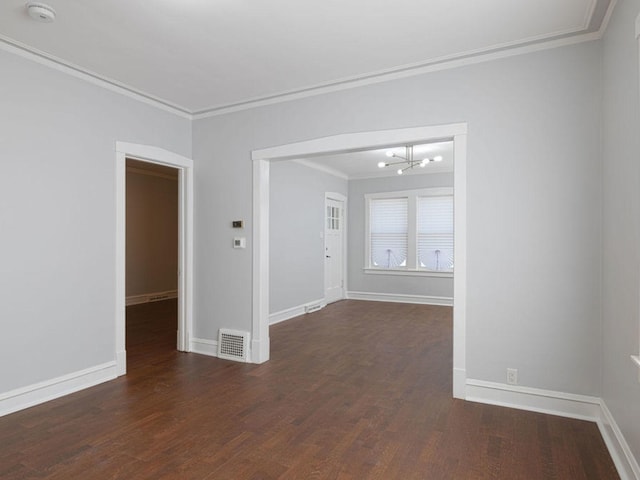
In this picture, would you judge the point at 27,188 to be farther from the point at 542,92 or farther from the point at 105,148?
the point at 542,92

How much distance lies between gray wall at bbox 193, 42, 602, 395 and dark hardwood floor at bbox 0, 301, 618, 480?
0.52m

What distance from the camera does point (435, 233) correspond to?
26.9ft

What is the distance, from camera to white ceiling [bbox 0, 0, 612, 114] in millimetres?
2602

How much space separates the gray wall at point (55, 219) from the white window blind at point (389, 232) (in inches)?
226

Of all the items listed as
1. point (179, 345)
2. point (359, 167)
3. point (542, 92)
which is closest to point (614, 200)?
point (542, 92)

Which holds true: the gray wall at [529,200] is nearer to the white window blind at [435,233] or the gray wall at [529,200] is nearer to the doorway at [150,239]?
the white window blind at [435,233]

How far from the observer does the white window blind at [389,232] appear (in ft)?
28.1

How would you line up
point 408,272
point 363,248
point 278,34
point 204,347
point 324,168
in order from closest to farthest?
1. point 278,34
2. point 204,347
3. point 324,168
4. point 408,272
5. point 363,248

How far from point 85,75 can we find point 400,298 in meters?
6.76

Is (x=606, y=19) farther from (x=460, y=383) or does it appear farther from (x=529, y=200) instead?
(x=460, y=383)

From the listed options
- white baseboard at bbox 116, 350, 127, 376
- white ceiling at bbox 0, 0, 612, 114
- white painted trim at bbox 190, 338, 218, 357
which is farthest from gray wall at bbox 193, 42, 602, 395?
white baseboard at bbox 116, 350, 127, 376

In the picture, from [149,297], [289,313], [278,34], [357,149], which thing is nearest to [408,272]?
[289,313]

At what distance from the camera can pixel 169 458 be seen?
7.92ft

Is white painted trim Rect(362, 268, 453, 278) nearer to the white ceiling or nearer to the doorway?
the doorway
